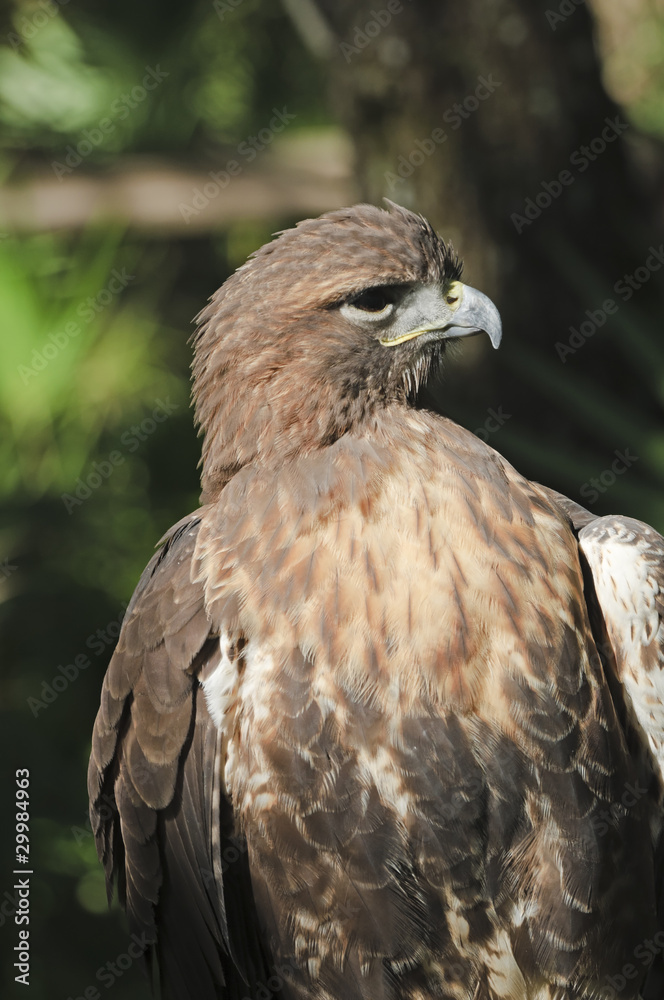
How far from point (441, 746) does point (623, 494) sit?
59.7 inches

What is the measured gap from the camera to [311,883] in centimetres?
232

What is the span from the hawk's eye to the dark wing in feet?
2.15

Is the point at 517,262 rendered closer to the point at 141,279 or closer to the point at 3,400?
the point at 3,400

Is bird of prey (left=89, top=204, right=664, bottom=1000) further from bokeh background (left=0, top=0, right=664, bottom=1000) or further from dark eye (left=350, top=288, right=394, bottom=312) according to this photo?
bokeh background (left=0, top=0, right=664, bottom=1000)

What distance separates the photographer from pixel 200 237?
277 inches

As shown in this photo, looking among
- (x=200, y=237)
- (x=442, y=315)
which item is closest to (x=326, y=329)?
(x=442, y=315)

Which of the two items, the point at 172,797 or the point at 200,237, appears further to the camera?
the point at 200,237

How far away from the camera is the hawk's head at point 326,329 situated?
93.2 inches

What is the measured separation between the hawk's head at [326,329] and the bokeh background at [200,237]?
0.94m

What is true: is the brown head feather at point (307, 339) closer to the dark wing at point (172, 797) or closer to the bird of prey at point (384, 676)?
the bird of prey at point (384, 676)

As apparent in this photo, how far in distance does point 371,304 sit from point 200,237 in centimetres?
489

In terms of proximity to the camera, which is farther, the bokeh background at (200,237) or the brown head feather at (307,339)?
the bokeh background at (200,237)

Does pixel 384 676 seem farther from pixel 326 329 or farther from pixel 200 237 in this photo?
pixel 200 237

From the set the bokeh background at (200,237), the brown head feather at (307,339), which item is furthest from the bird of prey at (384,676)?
the bokeh background at (200,237)
